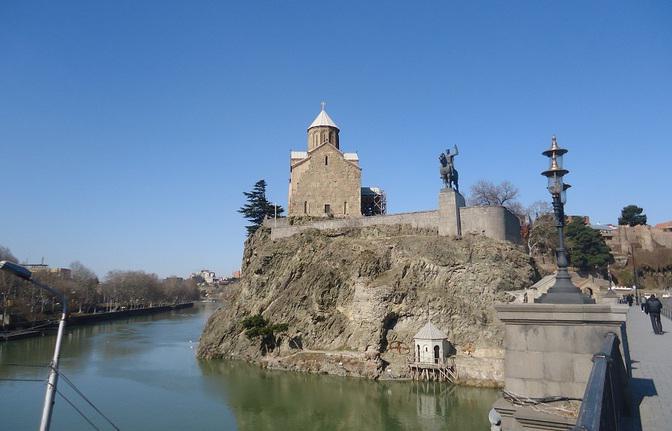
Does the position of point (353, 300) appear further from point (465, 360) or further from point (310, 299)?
point (465, 360)

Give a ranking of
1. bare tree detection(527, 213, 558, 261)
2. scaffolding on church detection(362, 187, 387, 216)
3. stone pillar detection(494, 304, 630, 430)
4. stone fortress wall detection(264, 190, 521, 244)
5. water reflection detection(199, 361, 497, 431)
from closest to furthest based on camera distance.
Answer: stone pillar detection(494, 304, 630, 430)
water reflection detection(199, 361, 497, 431)
stone fortress wall detection(264, 190, 521, 244)
scaffolding on church detection(362, 187, 387, 216)
bare tree detection(527, 213, 558, 261)

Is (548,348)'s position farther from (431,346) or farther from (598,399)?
(431,346)

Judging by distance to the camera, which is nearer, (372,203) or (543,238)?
(372,203)

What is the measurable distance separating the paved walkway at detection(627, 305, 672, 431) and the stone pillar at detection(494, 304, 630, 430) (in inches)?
55.6

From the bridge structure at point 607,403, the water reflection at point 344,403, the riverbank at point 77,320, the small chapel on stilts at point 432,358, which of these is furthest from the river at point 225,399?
the bridge structure at point 607,403

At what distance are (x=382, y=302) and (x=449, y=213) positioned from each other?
7.19 meters

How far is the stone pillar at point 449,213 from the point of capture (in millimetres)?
30812

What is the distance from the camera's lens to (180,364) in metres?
33.1

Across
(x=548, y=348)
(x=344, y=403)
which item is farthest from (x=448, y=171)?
(x=548, y=348)

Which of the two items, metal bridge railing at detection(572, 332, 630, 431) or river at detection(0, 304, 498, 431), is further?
river at detection(0, 304, 498, 431)

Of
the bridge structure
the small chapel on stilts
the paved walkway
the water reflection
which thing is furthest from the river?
the bridge structure

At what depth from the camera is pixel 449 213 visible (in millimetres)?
31062

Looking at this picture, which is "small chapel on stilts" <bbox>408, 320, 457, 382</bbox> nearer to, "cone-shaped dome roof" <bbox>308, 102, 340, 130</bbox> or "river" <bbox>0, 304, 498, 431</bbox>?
"river" <bbox>0, 304, 498, 431</bbox>

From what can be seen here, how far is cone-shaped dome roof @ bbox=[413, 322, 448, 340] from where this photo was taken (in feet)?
87.3
